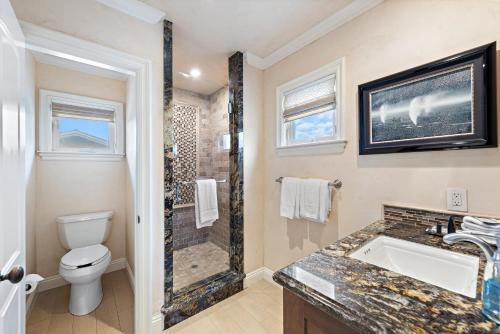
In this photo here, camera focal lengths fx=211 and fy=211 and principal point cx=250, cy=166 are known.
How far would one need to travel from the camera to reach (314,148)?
181 cm

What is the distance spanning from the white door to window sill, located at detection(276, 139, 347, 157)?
177 centimetres

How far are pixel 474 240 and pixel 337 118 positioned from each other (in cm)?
123

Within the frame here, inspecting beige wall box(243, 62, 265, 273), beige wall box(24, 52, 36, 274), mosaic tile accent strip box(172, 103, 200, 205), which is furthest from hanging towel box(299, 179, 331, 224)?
beige wall box(24, 52, 36, 274)

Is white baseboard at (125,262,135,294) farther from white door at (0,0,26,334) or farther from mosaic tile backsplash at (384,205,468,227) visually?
mosaic tile backsplash at (384,205,468,227)

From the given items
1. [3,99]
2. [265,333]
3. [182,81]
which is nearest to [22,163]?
[3,99]

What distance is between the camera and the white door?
0.77m

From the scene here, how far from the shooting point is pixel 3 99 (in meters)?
0.79

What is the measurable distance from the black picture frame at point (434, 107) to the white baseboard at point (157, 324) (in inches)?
75.2

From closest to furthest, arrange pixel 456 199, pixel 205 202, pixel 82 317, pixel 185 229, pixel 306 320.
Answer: pixel 306 320
pixel 456 199
pixel 82 317
pixel 205 202
pixel 185 229

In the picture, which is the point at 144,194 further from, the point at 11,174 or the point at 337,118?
the point at 337,118

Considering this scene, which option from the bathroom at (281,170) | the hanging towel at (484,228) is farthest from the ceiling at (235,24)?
the hanging towel at (484,228)

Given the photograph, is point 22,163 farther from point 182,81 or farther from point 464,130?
point 464,130

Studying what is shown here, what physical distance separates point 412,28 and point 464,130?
2.24 ft

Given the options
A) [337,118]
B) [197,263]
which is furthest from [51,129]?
[337,118]
